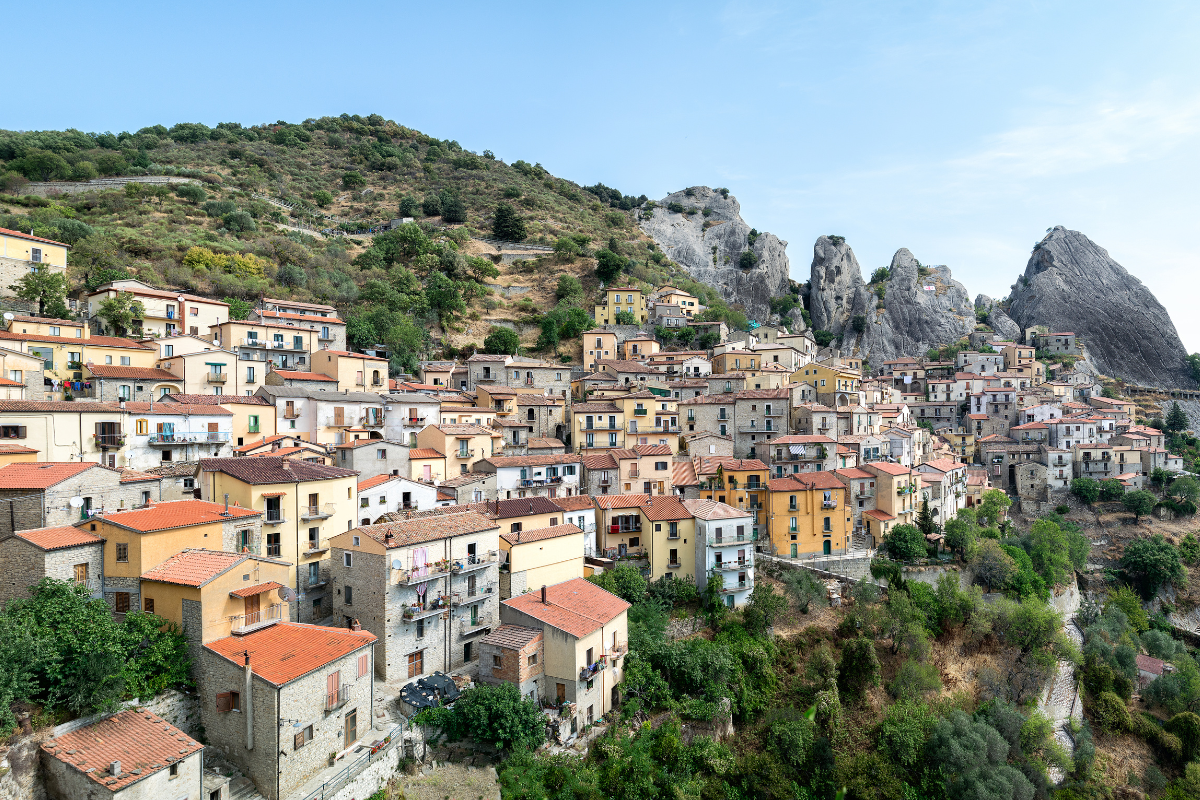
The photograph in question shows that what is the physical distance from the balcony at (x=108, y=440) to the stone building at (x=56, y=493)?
4.90m

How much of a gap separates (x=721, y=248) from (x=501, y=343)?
63.4 metres

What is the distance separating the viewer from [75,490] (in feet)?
66.0

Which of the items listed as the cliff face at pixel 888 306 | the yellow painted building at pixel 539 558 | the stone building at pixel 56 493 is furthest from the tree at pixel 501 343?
the cliff face at pixel 888 306

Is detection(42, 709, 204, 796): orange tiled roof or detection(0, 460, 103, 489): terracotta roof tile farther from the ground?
detection(0, 460, 103, 489): terracotta roof tile

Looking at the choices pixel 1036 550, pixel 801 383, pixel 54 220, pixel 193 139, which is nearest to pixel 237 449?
pixel 54 220

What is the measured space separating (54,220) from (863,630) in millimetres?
64644

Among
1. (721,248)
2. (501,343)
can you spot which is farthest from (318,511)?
(721,248)

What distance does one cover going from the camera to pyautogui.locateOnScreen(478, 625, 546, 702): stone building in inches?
864

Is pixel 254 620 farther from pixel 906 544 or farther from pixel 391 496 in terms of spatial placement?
pixel 906 544

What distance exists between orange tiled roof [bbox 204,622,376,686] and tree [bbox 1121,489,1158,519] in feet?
208

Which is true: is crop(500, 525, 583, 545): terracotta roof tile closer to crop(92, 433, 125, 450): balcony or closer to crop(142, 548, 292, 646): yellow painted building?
crop(142, 548, 292, 646): yellow painted building

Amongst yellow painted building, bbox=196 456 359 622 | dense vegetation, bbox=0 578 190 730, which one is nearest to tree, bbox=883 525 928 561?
yellow painted building, bbox=196 456 359 622

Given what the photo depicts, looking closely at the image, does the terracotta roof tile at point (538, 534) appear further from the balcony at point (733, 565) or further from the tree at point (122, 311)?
the tree at point (122, 311)

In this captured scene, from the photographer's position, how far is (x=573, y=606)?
2466cm
